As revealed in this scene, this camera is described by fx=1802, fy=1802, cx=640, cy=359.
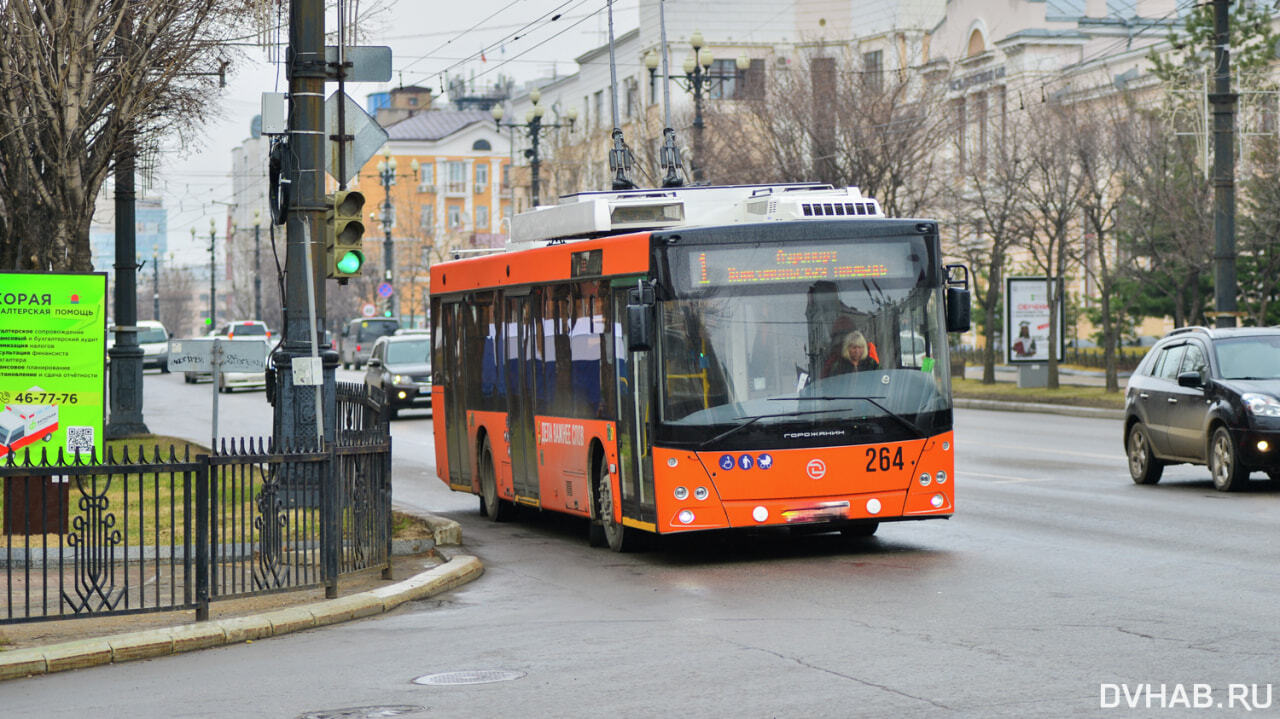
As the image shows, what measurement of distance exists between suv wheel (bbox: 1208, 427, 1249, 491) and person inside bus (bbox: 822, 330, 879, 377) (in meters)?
6.23

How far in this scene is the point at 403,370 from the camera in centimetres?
3800

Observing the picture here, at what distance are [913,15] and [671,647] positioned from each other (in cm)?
6534

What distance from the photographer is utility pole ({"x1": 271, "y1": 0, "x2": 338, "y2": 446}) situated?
1480 centimetres

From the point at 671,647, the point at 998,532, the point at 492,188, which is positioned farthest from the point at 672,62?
the point at 671,647

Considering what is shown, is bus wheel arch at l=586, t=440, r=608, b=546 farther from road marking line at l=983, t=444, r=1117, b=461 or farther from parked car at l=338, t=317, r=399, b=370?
parked car at l=338, t=317, r=399, b=370

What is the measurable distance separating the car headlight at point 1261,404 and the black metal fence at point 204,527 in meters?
9.58

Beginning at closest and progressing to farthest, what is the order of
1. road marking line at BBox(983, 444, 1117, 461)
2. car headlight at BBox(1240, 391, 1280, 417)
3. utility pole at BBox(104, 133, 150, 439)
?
car headlight at BBox(1240, 391, 1280, 417) < road marking line at BBox(983, 444, 1117, 461) < utility pole at BBox(104, 133, 150, 439)

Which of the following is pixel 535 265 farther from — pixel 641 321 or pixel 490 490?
pixel 641 321

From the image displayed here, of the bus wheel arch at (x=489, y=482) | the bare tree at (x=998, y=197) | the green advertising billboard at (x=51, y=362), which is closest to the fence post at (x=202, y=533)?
the green advertising billboard at (x=51, y=362)

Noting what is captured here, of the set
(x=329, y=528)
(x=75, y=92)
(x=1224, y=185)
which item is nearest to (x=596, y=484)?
(x=329, y=528)

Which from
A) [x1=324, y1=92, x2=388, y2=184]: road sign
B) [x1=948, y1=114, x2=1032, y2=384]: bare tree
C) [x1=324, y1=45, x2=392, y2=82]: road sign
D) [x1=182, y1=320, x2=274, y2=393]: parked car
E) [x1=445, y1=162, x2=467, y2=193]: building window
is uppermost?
[x1=445, y1=162, x2=467, y2=193]: building window

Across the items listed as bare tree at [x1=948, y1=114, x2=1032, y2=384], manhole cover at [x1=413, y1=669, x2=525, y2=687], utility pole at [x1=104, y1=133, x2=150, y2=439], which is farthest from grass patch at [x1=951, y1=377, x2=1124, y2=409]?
manhole cover at [x1=413, y1=669, x2=525, y2=687]

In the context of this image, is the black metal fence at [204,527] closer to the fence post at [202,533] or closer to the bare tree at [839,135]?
the fence post at [202,533]

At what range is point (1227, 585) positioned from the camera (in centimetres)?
1180
